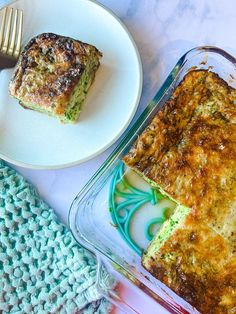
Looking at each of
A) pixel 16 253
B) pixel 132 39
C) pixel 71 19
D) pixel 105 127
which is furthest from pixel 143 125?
pixel 16 253

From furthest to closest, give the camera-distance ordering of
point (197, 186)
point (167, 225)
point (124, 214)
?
point (124, 214) → point (167, 225) → point (197, 186)

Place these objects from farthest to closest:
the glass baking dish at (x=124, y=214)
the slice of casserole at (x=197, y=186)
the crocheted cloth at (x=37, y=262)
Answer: the crocheted cloth at (x=37, y=262) < the glass baking dish at (x=124, y=214) < the slice of casserole at (x=197, y=186)

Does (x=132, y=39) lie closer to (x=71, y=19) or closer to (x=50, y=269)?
(x=71, y=19)

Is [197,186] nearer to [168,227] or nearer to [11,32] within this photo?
[168,227]

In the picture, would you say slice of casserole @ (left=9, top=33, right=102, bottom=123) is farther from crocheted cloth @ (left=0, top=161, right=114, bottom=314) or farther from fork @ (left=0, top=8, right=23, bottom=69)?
crocheted cloth @ (left=0, top=161, right=114, bottom=314)

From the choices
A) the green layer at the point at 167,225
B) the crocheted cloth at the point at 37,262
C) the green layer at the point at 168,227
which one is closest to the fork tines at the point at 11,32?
the crocheted cloth at the point at 37,262

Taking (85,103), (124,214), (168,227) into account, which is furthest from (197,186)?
(85,103)

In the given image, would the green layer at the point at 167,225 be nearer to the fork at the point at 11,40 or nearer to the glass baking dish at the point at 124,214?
the glass baking dish at the point at 124,214
